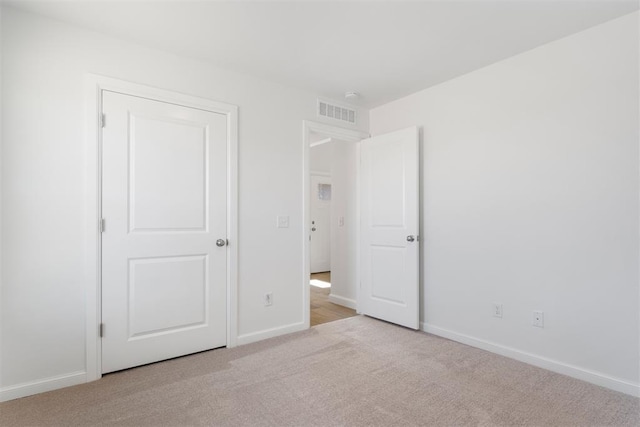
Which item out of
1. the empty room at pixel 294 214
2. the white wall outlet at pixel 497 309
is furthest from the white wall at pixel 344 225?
the white wall outlet at pixel 497 309

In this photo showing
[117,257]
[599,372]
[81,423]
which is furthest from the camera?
[117,257]

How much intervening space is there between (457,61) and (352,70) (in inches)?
33.2

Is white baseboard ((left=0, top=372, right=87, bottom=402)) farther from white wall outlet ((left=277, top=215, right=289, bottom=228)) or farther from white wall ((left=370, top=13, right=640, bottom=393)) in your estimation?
Result: white wall ((left=370, top=13, right=640, bottom=393))

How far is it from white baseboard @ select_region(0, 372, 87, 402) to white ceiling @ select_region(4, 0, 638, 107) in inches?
90.2

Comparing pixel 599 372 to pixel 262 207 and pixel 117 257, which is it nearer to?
pixel 262 207

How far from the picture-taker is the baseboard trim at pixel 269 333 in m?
2.97

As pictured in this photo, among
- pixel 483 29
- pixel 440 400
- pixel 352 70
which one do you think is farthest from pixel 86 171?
pixel 483 29

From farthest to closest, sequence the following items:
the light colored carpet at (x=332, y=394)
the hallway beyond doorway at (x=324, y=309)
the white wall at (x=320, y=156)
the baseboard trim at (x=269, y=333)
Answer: the white wall at (x=320, y=156) < the hallway beyond doorway at (x=324, y=309) < the baseboard trim at (x=269, y=333) < the light colored carpet at (x=332, y=394)

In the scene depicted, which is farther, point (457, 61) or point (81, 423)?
point (457, 61)

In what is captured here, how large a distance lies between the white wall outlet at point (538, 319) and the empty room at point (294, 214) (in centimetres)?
2

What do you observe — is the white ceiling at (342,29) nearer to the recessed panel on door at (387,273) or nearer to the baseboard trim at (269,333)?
the recessed panel on door at (387,273)

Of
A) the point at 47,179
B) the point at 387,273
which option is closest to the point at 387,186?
the point at 387,273

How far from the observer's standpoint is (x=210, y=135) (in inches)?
111

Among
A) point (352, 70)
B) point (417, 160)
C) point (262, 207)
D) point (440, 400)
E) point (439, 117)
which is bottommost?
point (440, 400)
